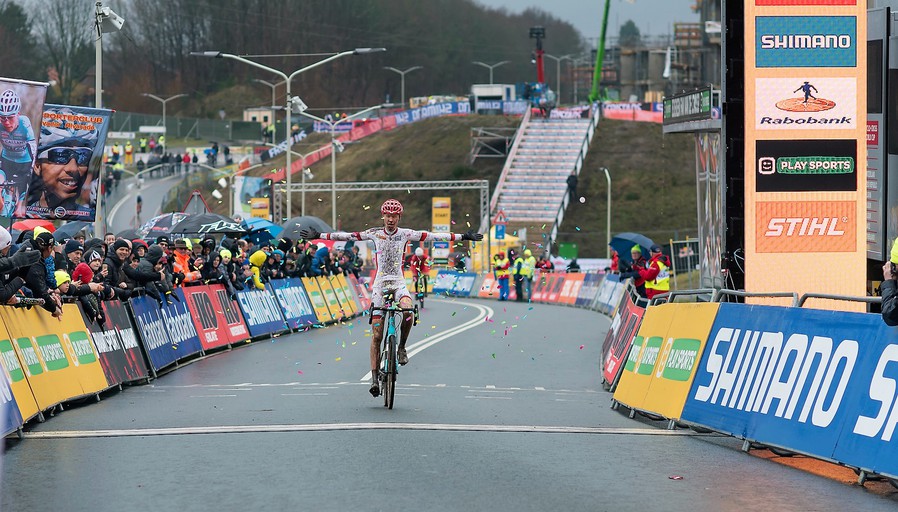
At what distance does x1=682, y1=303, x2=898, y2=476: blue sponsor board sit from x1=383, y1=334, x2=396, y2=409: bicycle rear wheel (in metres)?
2.94

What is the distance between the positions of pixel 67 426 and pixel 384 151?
102 meters

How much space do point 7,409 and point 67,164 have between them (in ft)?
35.5

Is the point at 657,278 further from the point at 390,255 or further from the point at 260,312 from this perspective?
the point at 390,255

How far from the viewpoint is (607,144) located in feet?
362

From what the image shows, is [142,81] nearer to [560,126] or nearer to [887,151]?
[560,126]

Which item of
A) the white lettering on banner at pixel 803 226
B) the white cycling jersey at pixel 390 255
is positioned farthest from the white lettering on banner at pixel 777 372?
the white lettering on banner at pixel 803 226

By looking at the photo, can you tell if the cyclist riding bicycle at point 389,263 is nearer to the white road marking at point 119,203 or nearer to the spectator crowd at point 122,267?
the spectator crowd at point 122,267

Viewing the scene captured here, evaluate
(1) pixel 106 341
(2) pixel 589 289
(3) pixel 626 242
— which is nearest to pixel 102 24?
(3) pixel 626 242

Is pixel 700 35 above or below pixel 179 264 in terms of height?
above

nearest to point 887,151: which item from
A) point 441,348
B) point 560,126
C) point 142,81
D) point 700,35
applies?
point 441,348

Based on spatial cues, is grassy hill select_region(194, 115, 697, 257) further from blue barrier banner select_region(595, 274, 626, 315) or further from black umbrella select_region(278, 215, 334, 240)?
black umbrella select_region(278, 215, 334, 240)

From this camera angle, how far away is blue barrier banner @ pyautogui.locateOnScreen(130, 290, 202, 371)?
1883 cm

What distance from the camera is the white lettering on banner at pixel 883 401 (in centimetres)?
920

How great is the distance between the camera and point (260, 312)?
27531mm
